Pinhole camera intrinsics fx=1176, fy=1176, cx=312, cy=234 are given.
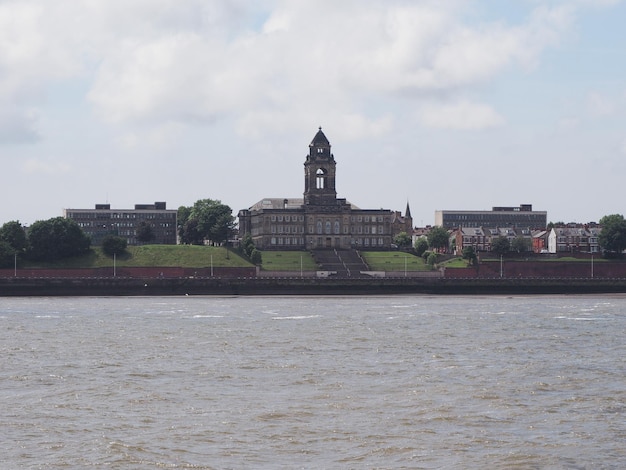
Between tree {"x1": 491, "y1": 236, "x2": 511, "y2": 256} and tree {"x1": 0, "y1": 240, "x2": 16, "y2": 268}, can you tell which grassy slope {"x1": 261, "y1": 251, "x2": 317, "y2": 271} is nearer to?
tree {"x1": 491, "y1": 236, "x2": 511, "y2": 256}

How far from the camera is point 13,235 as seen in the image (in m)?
169

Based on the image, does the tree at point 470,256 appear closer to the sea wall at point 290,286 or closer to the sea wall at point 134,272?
the sea wall at point 290,286

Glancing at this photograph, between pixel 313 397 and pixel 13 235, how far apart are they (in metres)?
135

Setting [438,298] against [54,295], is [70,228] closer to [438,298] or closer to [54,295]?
[54,295]

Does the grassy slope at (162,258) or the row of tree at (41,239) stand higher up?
the row of tree at (41,239)

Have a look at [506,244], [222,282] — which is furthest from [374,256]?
[222,282]

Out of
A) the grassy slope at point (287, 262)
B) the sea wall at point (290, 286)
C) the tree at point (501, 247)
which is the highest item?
the tree at point (501, 247)

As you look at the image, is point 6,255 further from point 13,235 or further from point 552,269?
point 552,269

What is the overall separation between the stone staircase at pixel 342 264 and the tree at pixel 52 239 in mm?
38326

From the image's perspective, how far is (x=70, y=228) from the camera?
17212cm

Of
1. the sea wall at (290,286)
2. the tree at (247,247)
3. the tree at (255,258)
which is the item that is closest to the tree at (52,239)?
the sea wall at (290,286)

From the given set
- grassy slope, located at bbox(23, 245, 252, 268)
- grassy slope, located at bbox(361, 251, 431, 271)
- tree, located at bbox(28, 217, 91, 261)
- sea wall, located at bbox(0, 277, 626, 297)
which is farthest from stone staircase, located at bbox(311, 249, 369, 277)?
tree, located at bbox(28, 217, 91, 261)

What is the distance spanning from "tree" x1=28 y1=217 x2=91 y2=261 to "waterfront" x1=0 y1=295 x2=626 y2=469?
305 ft

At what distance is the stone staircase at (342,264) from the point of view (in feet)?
588
